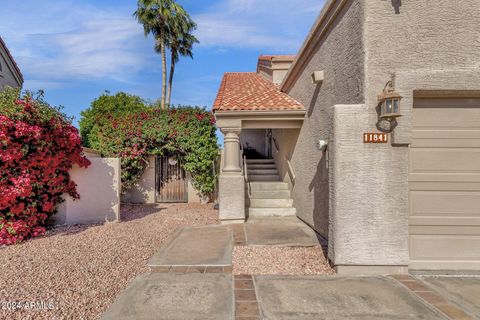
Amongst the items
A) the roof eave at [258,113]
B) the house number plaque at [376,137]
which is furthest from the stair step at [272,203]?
the house number plaque at [376,137]

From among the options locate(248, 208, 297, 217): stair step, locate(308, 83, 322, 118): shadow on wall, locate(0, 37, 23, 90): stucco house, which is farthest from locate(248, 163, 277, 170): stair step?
locate(0, 37, 23, 90): stucco house

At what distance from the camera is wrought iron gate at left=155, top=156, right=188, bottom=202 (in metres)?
11.5

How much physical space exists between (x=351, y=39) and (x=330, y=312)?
4321 mm

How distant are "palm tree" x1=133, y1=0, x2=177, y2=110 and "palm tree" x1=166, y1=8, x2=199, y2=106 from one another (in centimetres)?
40

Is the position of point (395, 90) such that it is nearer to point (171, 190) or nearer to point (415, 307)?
point (415, 307)

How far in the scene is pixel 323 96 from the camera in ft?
20.2

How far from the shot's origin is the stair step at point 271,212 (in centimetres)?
802

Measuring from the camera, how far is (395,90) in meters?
3.98

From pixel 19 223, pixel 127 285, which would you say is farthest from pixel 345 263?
pixel 19 223

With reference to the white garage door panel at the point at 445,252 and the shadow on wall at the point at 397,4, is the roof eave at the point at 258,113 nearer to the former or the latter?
the shadow on wall at the point at 397,4

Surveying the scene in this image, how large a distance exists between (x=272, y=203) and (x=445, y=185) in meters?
4.90

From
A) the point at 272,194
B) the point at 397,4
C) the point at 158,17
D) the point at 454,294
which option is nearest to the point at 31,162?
the point at 272,194

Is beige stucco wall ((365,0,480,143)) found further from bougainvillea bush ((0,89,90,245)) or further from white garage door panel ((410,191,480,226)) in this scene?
bougainvillea bush ((0,89,90,245))

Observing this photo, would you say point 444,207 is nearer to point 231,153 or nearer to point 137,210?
point 231,153
